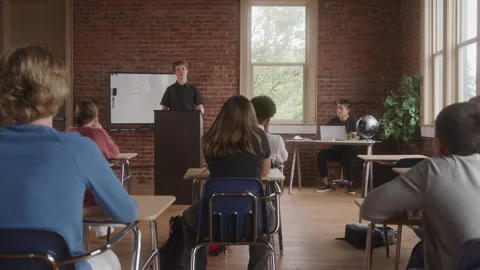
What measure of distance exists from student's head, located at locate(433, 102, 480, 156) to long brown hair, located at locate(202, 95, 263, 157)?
1.32 m

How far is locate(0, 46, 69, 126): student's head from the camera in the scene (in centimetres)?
143

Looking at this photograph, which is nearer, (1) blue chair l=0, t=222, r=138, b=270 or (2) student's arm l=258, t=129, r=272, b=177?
(1) blue chair l=0, t=222, r=138, b=270

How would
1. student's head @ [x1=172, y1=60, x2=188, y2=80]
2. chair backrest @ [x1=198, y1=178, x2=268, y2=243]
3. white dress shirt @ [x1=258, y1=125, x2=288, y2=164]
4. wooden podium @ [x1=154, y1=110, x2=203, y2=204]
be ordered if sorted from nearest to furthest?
1. chair backrest @ [x1=198, y1=178, x2=268, y2=243]
2. white dress shirt @ [x1=258, y1=125, x2=288, y2=164]
3. wooden podium @ [x1=154, y1=110, x2=203, y2=204]
4. student's head @ [x1=172, y1=60, x2=188, y2=80]

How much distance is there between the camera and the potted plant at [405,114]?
7.46 m

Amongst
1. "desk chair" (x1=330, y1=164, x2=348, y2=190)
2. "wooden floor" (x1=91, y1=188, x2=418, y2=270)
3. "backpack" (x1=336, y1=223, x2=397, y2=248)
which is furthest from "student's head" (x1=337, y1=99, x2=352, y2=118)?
"backpack" (x1=336, y1=223, x2=397, y2=248)

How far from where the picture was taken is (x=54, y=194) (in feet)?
4.58

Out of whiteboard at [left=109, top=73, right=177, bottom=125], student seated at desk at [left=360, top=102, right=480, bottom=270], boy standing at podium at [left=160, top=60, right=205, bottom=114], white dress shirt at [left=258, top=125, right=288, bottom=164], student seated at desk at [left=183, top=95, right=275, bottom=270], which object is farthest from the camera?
whiteboard at [left=109, top=73, right=177, bottom=125]

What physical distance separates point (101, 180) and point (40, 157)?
0.63 ft

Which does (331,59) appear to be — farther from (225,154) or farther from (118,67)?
(225,154)

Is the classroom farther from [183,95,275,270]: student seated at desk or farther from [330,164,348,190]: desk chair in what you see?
[183,95,275,270]: student seated at desk

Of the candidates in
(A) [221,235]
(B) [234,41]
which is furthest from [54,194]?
(B) [234,41]

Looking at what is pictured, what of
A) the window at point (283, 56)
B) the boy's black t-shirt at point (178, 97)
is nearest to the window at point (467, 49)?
the window at point (283, 56)

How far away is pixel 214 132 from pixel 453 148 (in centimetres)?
146

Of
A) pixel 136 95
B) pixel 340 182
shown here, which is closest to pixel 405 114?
pixel 340 182
